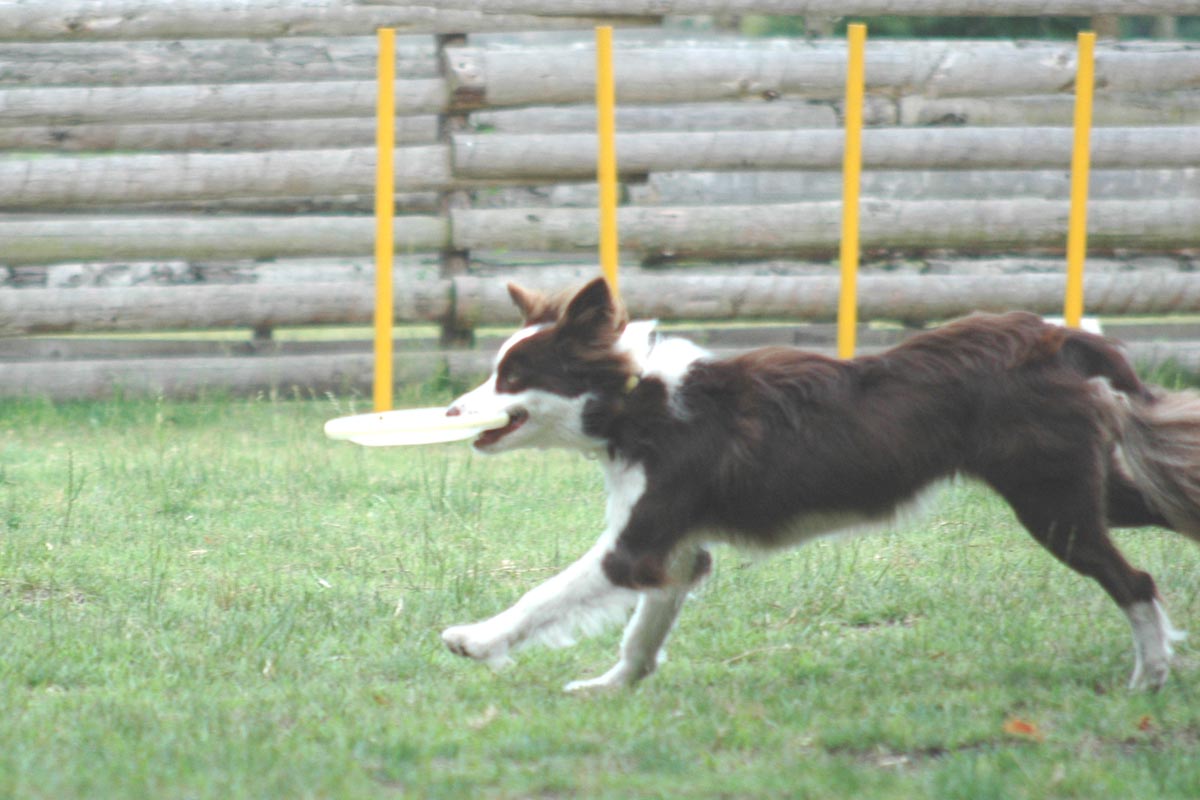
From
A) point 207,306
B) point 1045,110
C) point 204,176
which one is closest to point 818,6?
point 1045,110

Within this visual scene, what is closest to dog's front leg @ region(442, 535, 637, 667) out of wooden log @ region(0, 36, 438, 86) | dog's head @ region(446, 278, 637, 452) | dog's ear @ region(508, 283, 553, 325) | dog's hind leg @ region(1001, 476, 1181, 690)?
dog's head @ region(446, 278, 637, 452)

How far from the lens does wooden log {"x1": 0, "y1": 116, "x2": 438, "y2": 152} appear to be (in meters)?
10.2

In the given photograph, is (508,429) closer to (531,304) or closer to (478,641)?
(531,304)

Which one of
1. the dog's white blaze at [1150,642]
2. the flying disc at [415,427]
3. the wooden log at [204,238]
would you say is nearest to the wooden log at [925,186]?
the wooden log at [204,238]

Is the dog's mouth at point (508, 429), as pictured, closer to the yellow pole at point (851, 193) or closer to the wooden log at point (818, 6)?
the yellow pole at point (851, 193)

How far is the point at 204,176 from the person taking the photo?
10047mm

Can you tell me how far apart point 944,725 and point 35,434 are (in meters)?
6.88

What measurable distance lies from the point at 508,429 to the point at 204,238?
20.4ft

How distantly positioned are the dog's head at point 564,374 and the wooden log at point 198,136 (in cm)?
650

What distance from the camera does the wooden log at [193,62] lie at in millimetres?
10516

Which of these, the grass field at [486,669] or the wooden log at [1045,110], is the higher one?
the wooden log at [1045,110]

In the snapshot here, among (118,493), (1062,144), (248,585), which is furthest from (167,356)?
(1062,144)

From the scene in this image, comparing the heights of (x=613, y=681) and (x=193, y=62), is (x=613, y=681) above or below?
below

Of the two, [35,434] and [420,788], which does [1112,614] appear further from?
[35,434]
